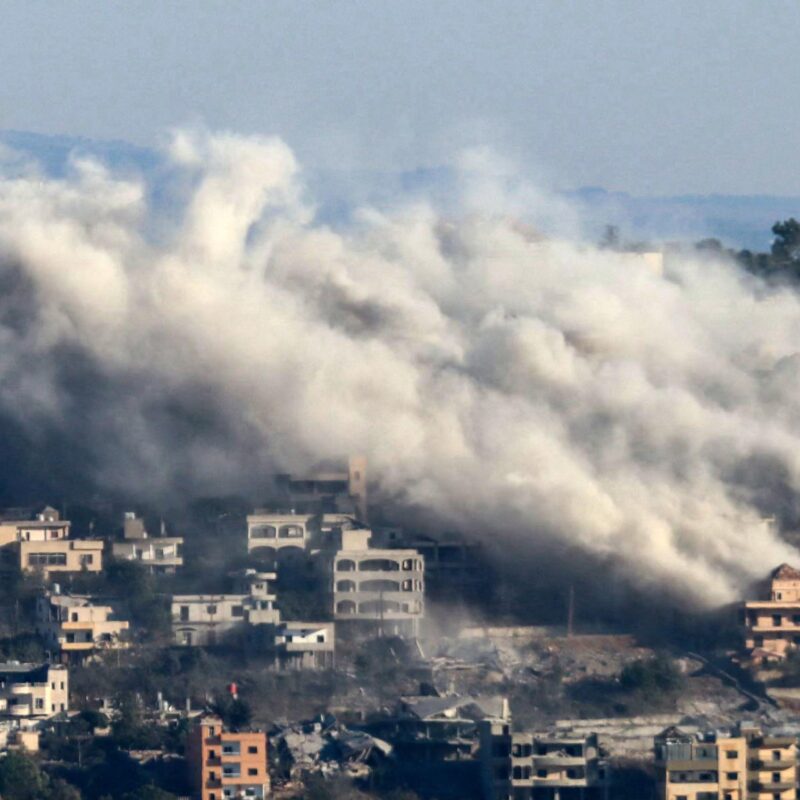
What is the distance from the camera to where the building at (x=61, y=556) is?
4584 centimetres

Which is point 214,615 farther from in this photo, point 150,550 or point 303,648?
point 150,550

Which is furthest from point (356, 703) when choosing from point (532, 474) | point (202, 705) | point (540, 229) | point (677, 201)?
point (677, 201)

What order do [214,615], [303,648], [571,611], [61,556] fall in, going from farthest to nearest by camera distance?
[61,556] < [571,611] < [214,615] < [303,648]

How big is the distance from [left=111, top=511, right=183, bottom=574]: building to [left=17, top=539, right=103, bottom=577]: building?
0.28m

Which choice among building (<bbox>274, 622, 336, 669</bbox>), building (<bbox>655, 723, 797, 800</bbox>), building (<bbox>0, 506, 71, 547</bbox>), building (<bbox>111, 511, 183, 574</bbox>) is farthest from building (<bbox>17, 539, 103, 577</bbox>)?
building (<bbox>655, 723, 797, 800</bbox>)

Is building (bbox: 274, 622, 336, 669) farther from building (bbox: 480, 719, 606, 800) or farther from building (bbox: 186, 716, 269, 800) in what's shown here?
building (bbox: 480, 719, 606, 800)

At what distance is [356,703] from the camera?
41562mm

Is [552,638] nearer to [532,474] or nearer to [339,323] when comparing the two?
[532,474]

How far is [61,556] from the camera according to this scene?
46.0 m

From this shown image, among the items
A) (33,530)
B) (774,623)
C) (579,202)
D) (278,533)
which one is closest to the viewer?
(774,623)

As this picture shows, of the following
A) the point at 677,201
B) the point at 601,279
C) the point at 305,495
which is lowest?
the point at 305,495

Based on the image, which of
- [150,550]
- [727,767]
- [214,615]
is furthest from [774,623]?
[150,550]

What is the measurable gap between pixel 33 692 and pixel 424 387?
951 cm

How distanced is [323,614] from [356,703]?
2.87 meters
